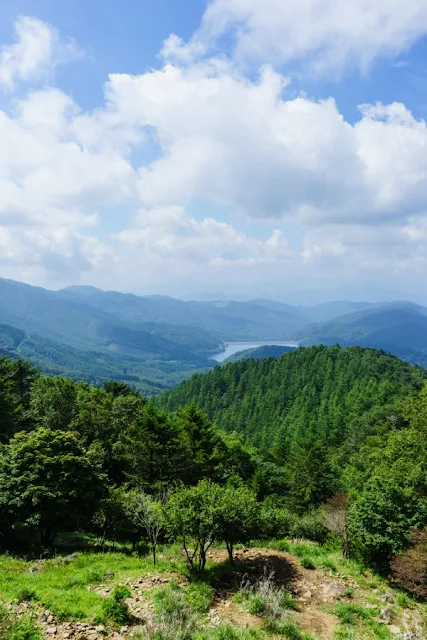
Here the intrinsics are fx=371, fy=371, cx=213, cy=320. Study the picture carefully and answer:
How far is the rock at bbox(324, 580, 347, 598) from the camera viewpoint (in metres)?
17.1

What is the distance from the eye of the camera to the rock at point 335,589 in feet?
56.1

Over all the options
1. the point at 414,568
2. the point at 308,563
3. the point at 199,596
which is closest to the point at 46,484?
the point at 199,596

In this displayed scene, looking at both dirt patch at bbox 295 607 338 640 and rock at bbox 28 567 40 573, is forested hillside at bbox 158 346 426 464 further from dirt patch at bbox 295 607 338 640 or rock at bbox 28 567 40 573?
rock at bbox 28 567 40 573

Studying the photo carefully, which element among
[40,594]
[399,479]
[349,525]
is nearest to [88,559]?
[40,594]

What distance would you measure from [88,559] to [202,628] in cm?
879

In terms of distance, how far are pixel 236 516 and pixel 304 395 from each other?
4165 inches

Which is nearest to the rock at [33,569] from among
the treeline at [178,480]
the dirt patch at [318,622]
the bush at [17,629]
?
the treeline at [178,480]

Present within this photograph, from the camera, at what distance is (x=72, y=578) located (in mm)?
15852

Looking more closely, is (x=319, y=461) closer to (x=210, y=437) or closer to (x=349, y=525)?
(x=210, y=437)

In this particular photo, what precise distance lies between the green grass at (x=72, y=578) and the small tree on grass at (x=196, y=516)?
231 cm

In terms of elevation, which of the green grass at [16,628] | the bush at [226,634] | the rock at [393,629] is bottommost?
the rock at [393,629]

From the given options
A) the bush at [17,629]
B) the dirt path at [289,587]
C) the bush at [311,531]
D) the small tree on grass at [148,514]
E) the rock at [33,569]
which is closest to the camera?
the bush at [17,629]

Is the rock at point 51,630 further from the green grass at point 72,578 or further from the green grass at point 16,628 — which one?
the green grass at point 72,578

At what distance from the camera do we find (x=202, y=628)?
13.0 m
